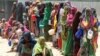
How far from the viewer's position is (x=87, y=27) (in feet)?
36.6

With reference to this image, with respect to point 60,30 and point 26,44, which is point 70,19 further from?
point 26,44

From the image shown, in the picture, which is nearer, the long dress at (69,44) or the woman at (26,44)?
the woman at (26,44)

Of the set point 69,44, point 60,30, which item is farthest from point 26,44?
point 60,30

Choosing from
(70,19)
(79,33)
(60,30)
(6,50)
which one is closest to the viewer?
(79,33)

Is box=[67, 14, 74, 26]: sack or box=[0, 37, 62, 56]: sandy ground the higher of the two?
box=[67, 14, 74, 26]: sack

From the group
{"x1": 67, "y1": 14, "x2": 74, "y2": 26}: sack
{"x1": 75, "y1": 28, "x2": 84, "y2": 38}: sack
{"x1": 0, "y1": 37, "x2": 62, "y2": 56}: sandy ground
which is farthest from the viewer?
{"x1": 0, "y1": 37, "x2": 62, "y2": 56}: sandy ground

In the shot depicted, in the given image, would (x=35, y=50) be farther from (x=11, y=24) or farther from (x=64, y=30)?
(x=11, y=24)

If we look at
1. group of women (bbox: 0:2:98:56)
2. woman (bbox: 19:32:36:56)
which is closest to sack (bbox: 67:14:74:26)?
group of women (bbox: 0:2:98:56)

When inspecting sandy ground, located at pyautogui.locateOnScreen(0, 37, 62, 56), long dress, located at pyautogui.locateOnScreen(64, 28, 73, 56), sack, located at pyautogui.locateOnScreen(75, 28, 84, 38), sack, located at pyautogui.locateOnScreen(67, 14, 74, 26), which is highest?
sack, located at pyautogui.locateOnScreen(67, 14, 74, 26)

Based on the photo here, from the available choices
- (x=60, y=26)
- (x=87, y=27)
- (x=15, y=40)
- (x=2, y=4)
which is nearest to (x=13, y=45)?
(x=15, y=40)

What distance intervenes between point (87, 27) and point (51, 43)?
5.24 m

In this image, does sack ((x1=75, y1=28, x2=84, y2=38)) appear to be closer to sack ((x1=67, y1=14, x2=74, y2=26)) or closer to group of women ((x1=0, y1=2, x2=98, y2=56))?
group of women ((x1=0, y1=2, x2=98, y2=56))

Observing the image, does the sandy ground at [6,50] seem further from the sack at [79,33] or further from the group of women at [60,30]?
the sack at [79,33]

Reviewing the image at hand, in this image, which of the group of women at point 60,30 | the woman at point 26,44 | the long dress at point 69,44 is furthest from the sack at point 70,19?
the woman at point 26,44
